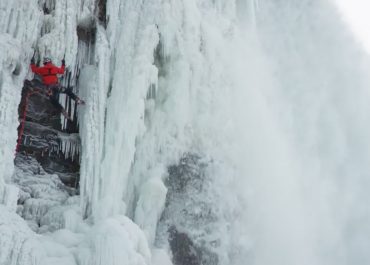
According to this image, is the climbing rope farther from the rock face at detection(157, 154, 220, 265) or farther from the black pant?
the rock face at detection(157, 154, 220, 265)

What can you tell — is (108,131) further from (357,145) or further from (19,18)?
(357,145)

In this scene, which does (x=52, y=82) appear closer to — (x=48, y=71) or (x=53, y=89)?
(x=48, y=71)

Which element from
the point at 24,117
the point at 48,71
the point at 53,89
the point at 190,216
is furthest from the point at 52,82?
the point at 190,216

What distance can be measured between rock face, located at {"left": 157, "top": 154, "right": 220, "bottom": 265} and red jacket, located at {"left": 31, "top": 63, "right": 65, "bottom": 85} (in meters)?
3.47

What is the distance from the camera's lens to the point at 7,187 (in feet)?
27.4

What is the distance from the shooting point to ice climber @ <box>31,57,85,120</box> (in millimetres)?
9875

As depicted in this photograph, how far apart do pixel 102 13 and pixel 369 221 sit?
10821mm

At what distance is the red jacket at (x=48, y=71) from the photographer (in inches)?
388

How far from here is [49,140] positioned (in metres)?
11.1

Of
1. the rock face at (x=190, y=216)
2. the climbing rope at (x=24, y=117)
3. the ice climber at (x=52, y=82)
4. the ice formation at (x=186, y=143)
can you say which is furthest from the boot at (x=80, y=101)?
the rock face at (x=190, y=216)

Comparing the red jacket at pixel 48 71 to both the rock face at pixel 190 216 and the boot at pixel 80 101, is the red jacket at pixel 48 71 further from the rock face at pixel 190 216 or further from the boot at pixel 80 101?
the rock face at pixel 190 216

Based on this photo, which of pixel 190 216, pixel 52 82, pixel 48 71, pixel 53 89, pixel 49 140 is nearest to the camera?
pixel 48 71

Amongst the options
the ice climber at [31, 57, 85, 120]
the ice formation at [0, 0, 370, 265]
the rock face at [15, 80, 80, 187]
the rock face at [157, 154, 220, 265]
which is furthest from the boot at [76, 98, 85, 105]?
the rock face at [157, 154, 220, 265]

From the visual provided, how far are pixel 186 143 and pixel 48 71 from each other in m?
3.84
